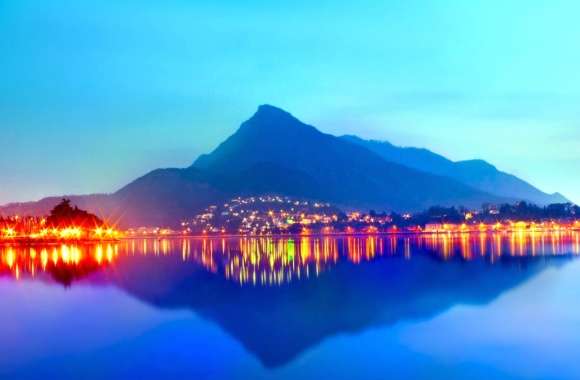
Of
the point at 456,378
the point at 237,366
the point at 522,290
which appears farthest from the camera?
the point at 522,290

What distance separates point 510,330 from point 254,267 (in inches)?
1218

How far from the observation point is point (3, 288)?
35531 millimetres

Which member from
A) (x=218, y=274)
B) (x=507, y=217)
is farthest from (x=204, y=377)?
(x=507, y=217)

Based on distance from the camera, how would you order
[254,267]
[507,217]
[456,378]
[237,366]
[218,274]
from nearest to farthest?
1. [456,378]
2. [237,366]
3. [218,274]
4. [254,267]
5. [507,217]

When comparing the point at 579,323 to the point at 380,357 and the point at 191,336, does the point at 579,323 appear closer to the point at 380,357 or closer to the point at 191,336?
the point at 380,357

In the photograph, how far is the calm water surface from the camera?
17.3m

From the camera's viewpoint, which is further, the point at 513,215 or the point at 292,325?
the point at 513,215

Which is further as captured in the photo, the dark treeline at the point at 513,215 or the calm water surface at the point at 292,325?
the dark treeline at the point at 513,215

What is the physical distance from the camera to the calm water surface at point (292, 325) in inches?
681

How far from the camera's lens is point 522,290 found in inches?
1340

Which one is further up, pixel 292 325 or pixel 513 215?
pixel 292 325

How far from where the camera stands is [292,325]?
23781 mm

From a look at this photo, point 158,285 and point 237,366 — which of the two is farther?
point 158,285

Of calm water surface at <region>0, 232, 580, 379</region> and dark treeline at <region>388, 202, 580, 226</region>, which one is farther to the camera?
dark treeline at <region>388, 202, 580, 226</region>
